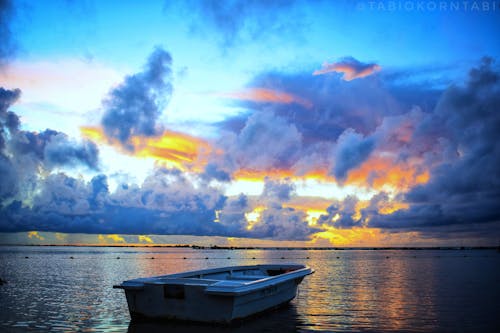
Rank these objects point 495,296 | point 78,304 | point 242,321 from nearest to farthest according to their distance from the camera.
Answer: point 242,321
point 78,304
point 495,296

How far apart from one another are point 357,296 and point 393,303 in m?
Answer: 4.09

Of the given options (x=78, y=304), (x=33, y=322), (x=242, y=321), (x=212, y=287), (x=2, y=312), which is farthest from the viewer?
(x=78, y=304)

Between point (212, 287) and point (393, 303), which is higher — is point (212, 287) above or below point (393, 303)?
above

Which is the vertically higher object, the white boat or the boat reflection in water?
the white boat

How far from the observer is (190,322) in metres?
17.5

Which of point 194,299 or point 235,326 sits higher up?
point 194,299

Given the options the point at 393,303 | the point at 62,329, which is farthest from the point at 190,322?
the point at 393,303

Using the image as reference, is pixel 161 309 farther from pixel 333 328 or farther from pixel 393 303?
pixel 393 303

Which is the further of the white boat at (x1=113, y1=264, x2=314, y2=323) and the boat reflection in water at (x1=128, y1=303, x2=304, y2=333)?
the boat reflection in water at (x1=128, y1=303, x2=304, y2=333)

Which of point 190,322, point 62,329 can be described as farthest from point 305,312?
point 62,329

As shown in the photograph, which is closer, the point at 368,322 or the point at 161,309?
the point at 161,309

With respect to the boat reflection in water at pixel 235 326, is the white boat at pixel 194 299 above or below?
above

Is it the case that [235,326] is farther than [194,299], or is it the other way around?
[235,326]

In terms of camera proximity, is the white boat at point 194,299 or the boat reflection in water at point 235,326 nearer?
the white boat at point 194,299
